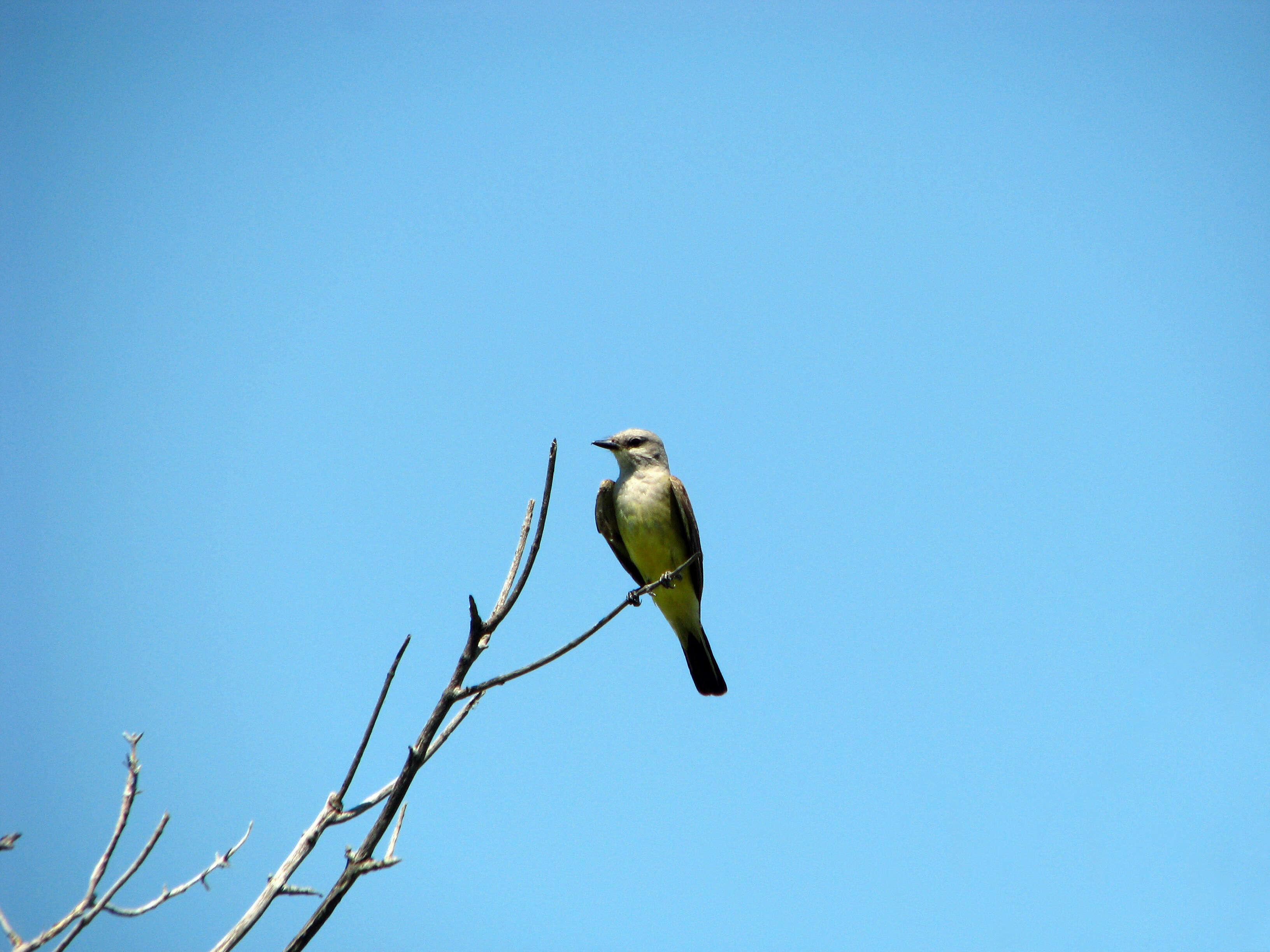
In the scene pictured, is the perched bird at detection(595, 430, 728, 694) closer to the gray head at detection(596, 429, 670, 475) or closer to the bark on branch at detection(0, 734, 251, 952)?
the gray head at detection(596, 429, 670, 475)

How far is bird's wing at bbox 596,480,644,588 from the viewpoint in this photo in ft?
30.2

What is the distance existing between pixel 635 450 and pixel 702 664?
91.8 inches

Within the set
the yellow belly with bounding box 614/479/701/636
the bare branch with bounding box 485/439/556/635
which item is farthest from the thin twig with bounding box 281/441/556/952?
the yellow belly with bounding box 614/479/701/636

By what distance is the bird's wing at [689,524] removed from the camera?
9.05 metres

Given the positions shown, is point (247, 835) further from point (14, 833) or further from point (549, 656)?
point (549, 656)

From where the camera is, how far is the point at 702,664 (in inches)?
361

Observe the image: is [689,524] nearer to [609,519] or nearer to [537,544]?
[609,519]

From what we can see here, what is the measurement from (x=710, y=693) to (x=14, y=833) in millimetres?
6864

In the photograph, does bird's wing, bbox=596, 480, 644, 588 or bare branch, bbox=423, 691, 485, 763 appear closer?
bare branch, bbox=423, 691, 485, 763

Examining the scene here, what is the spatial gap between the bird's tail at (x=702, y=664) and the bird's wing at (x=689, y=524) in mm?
422

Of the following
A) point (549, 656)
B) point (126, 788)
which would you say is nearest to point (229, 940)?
point (126, 788)

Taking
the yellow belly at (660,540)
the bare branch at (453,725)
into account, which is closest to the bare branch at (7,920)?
the bare branch at (453,725)

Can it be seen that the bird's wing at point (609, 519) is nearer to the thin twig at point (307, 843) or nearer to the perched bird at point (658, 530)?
the perched bird at point (658, 530)

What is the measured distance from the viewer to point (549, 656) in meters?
3.21
